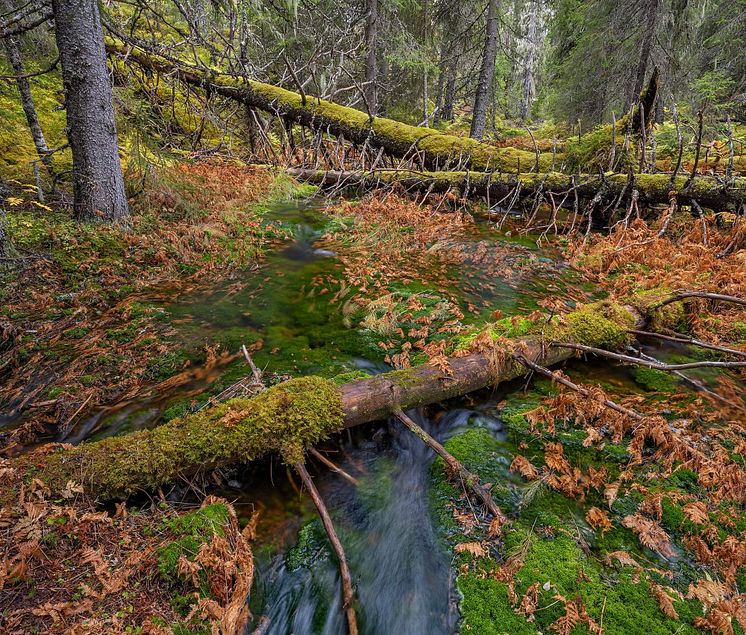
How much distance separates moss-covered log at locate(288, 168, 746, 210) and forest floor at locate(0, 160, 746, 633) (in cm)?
60

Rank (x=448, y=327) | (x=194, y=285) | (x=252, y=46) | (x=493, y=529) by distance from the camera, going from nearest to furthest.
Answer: (x=493, y=529)
(x=448, y=327)
(x=194, y=285)
(x=252, y=46)

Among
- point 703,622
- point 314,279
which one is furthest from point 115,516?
point 314,279

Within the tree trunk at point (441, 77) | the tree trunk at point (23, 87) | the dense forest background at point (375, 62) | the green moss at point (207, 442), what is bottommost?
the green moss at point (207, 442)

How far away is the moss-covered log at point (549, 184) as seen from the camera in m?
6.87

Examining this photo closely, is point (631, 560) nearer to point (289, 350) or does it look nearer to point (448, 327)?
point (448, 327)

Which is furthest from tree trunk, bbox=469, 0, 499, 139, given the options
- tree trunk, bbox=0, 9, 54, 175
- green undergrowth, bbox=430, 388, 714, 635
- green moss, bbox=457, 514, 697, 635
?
green moss, bbox=457, 514, 697, 635

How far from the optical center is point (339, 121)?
33.6 ft

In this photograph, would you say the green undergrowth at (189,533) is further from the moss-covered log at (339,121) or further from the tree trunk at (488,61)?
the tree trunk at (488,61)

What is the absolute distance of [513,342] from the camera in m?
3.70

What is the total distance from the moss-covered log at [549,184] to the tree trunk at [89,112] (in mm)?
4908

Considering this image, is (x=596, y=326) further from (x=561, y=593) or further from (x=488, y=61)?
(x=488, y=61)

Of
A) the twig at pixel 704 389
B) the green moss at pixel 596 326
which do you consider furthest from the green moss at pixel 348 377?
the twig at pixel 704 389

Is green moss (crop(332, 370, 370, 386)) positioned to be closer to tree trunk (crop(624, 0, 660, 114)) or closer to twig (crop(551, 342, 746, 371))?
twig (crop(551, 342, 746, 371))

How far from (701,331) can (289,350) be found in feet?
15.4
